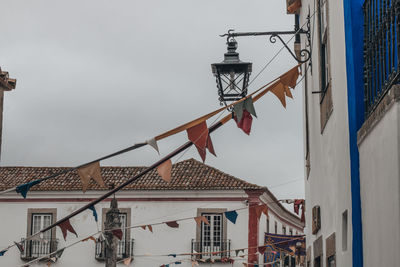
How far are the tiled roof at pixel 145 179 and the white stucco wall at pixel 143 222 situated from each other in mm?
250

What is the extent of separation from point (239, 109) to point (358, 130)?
1415mm

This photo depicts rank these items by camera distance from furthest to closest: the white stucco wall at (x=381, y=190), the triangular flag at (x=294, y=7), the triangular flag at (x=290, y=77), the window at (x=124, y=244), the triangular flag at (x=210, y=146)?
the window at (x=124, y=244)
the triangular flag at (x=294, y=7)
the triangular flag at (x=290, y=77)
the triangular flag at (x=210, y=146)
the white stucco wall at (x=381, y=190)

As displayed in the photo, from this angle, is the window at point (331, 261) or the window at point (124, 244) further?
the window at point (124, 244)

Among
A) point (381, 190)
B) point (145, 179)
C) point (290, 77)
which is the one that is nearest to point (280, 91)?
point (290, 77)

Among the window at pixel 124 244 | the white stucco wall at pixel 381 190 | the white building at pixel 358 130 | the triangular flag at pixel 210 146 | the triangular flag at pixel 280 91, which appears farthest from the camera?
the window at pixel 124 244

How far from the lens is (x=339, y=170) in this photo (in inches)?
293

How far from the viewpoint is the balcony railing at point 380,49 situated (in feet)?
17.5

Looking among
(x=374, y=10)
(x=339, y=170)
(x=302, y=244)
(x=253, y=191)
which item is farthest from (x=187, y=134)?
(x=253, y=191)

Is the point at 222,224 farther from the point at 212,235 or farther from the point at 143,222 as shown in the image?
the point at 143,222

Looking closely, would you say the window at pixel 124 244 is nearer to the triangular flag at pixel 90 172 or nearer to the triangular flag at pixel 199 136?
the triangular flag at pixel 90 172

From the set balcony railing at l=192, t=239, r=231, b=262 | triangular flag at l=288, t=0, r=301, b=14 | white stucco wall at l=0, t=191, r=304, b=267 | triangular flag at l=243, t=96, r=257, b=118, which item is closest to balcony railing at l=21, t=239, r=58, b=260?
white stucco wall at l=0, t=191, r=304, b=267

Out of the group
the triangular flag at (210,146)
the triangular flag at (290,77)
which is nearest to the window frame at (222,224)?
the triangular flag at (290,77)

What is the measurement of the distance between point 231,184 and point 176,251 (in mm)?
3389

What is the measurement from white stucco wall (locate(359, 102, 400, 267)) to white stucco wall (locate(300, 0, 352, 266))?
2.32 feet
